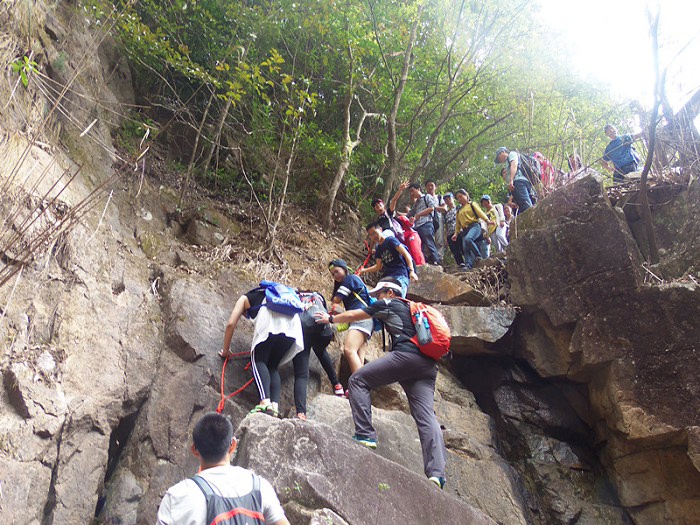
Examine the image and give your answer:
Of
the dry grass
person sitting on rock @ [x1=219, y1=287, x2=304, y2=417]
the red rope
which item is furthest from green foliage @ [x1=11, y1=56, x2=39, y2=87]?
the dry grass

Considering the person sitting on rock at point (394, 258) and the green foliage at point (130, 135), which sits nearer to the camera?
the person sitting on rock at point (394, 258)

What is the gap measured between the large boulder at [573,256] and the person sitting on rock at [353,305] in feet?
9.30

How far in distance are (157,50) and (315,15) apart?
11.6 feet

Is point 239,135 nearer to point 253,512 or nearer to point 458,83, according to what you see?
point 458,83

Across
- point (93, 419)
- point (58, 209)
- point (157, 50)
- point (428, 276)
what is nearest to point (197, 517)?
point (93, 419)

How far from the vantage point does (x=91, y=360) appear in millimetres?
5754

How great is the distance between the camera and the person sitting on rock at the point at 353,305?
659 cm

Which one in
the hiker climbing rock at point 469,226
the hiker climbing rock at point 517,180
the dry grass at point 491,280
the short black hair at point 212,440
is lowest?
the short black hair at point 212,440

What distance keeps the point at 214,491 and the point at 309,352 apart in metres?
3.53

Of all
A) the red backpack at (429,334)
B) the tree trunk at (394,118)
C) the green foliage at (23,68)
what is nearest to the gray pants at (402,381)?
the red backpack at (429,334)

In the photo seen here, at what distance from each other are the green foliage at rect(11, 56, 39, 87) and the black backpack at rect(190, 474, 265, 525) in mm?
5500

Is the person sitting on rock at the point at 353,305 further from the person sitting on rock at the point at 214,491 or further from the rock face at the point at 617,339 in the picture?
the person sitting on rock at the point at 214,491

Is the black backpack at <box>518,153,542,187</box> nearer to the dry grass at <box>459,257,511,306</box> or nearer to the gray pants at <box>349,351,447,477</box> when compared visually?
the dry grass at <box>459,257,511,306</box>

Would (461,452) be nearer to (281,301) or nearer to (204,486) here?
(281,301)
